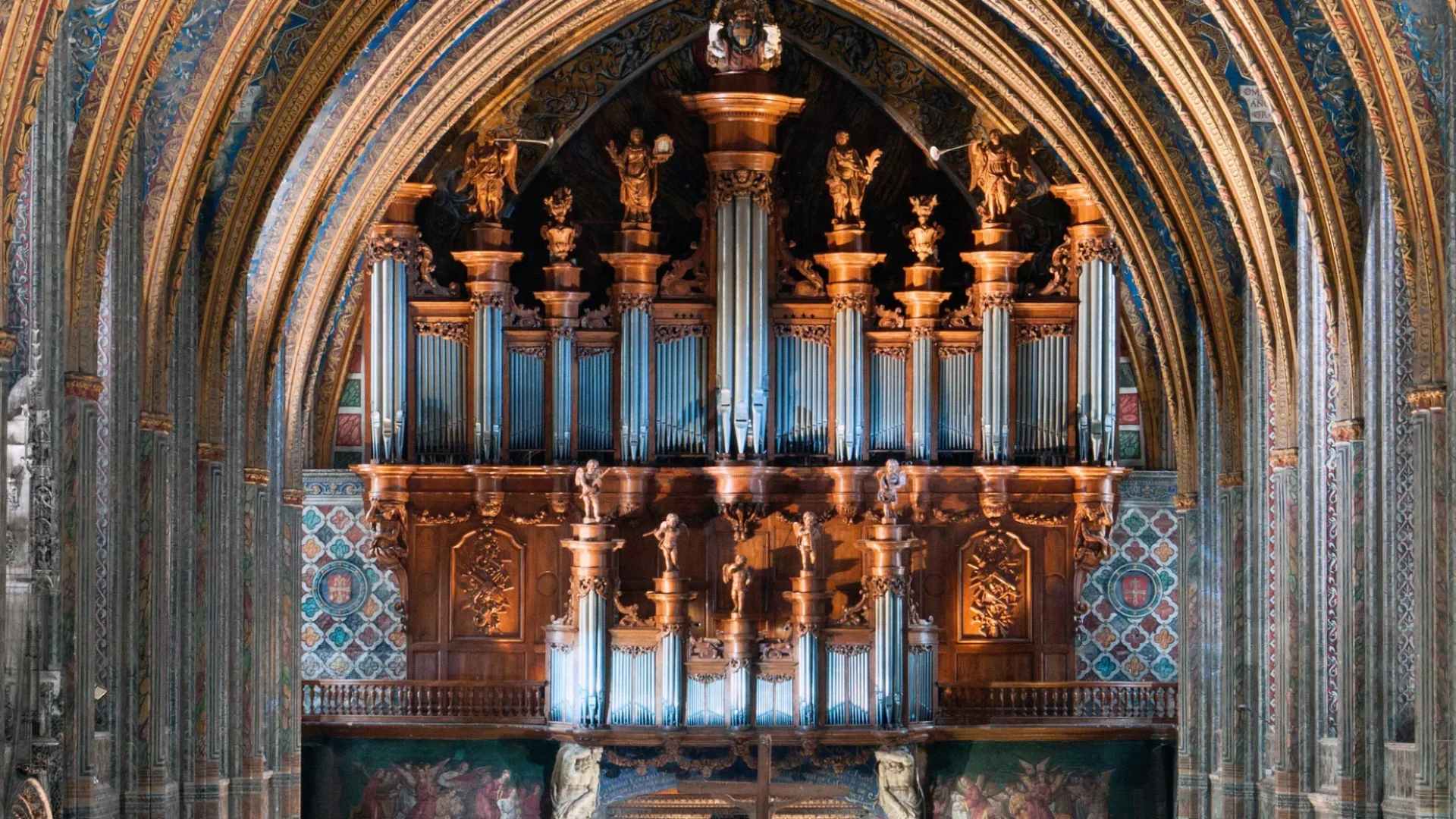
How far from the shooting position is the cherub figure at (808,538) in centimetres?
3234

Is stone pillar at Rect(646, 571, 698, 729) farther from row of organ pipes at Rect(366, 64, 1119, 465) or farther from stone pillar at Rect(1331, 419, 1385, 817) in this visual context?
stone pillar at Rect(1331, 419, 1385, 817)

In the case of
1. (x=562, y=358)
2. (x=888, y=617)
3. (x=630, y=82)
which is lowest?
(x=888, y=617)

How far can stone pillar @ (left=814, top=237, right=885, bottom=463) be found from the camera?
32688 millimetres

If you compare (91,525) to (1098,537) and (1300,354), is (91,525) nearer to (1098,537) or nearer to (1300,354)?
(1300,354)

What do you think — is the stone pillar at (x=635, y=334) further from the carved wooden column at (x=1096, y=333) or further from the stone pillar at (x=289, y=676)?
the carved wooden column at (x=1096, y=333)

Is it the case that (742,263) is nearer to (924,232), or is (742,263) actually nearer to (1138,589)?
(924,232)

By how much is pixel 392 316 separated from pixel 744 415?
13.3ft

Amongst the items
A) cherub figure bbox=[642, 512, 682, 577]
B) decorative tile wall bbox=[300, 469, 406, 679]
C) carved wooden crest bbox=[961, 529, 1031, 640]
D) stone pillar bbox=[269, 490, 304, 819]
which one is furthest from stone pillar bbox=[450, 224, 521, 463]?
carved wooden crest bbox=[961, 529, 1031, 640]

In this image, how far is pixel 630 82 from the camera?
33844 mm

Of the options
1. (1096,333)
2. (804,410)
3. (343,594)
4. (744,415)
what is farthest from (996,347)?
(343,594)

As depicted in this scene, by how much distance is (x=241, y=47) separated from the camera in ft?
79.2

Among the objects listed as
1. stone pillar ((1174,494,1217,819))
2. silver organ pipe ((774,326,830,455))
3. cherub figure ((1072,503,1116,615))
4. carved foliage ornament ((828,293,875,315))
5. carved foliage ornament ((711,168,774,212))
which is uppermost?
carved foliage ornament ((711,168,774,212))

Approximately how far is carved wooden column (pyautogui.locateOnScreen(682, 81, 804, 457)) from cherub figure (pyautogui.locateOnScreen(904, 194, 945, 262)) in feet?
5.43

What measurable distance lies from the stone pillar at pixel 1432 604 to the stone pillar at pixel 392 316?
1427 cm
